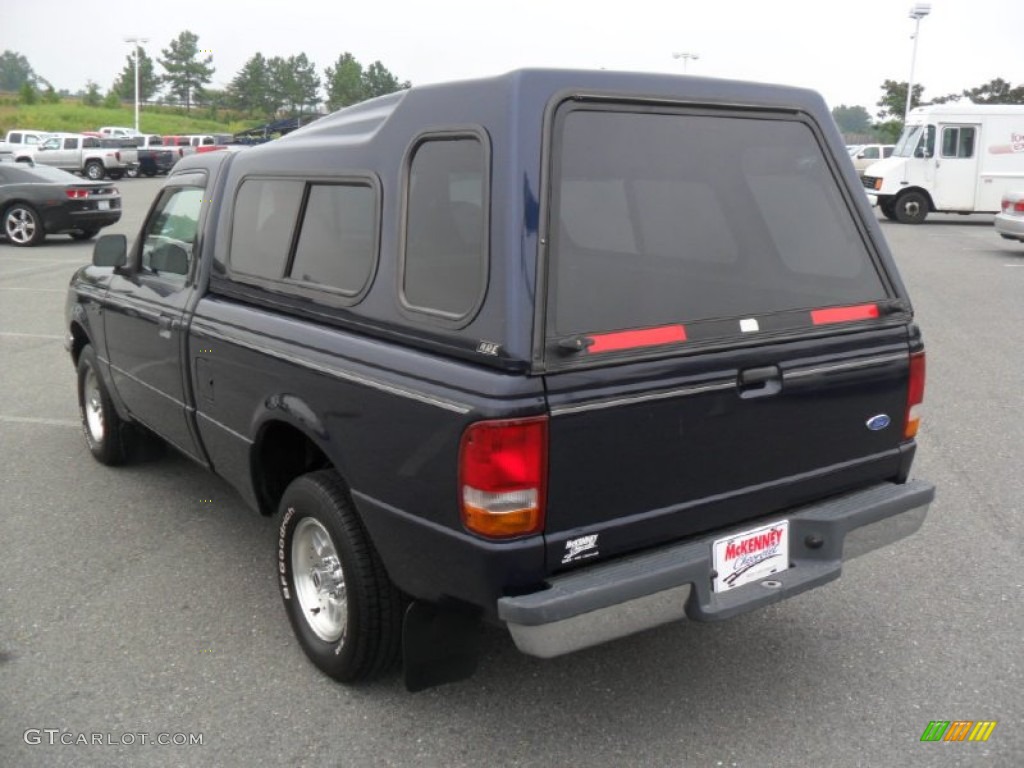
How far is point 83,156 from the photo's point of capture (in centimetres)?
3753

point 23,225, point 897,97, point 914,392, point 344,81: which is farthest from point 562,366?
point 344,81

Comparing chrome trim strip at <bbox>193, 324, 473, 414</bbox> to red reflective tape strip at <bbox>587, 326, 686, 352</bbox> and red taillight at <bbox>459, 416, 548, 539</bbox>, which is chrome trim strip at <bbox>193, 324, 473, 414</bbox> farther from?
red reflective tape strip at <bbox>587, 326, 686, 352</bbox>

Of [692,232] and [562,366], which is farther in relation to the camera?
[692,232]

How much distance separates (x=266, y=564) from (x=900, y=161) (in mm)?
20765

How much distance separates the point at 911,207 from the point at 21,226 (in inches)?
722

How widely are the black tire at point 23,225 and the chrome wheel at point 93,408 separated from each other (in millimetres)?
12739

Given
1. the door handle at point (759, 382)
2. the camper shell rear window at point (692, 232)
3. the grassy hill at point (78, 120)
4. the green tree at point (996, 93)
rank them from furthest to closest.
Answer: the grassy hill at point (78, 120), the green tree at point (996, 93), the door handle at point (759, 382), the camper shell rear window at point (692, 232)

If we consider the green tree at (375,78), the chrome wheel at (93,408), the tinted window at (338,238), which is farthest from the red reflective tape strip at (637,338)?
the green tree at (375,78)

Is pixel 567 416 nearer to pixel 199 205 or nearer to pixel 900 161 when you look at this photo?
pixel 199 205

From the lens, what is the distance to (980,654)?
351 centimetres

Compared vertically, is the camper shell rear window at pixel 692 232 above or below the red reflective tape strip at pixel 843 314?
above

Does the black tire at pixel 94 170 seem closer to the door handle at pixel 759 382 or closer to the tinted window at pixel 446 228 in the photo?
the tinted window at pixel 446 228

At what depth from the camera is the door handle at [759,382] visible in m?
2.93

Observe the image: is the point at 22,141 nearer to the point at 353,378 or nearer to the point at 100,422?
the point at 100,422
